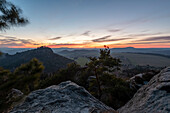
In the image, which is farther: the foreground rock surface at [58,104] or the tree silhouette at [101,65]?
the tree silhouette at [101,65]

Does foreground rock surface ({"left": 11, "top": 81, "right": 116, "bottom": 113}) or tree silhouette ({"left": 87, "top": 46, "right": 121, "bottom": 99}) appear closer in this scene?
foreground rock surface ({"left": 11, "top": 81, "right": 116, "bottom": 113})

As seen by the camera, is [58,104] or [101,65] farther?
[101,65]

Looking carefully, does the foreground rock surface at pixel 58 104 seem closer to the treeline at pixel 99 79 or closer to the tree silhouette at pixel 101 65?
the treeline at pixel 99 79

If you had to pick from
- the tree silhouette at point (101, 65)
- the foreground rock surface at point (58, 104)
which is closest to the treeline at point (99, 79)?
the tree silhouette at point (101, 65)

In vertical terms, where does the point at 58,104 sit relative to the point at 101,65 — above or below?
below

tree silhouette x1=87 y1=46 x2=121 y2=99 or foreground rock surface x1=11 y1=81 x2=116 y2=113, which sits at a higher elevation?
tree silhouette x1=87 y1=46 x2=121 y2=99

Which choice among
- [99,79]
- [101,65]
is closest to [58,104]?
[99,79]

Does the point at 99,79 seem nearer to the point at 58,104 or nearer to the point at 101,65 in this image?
the point at 101,65

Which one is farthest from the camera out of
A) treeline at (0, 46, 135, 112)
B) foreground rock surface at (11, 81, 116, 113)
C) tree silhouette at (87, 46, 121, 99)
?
tree silhouette at (87, 46, 121, 99)

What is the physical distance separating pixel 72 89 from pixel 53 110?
82.3 inches

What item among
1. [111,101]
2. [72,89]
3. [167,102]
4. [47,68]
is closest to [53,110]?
[72,89]

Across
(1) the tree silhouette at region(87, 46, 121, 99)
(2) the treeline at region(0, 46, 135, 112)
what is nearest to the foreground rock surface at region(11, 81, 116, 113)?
(2) the treeline at region(0, 46, 135, 112)

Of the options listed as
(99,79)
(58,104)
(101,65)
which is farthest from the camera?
(101,65)

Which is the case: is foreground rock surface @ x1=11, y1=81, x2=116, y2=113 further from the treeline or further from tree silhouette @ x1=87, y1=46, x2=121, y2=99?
tree silhouette @ x1=87, y1=46, x2=121, y2=99
